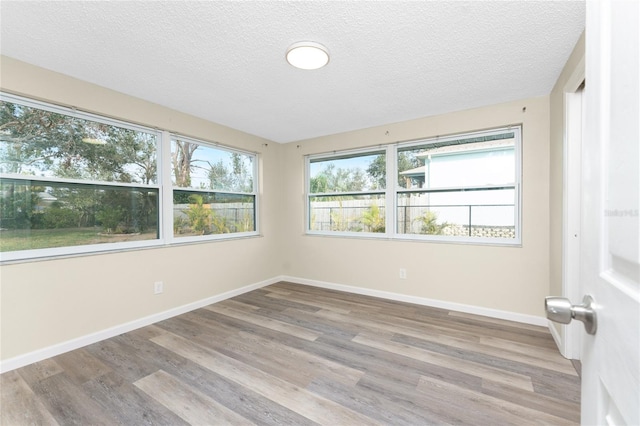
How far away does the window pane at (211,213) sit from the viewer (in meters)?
3.33

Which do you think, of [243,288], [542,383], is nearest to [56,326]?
[243,288]

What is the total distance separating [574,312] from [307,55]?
210 centimetres

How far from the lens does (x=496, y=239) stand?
311 centimetres

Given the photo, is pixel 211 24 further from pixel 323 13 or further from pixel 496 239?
pixel 496 239

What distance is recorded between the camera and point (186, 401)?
1.73 metres

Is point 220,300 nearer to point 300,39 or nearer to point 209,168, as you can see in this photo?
point 209,168

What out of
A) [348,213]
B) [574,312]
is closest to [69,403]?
[574,312]

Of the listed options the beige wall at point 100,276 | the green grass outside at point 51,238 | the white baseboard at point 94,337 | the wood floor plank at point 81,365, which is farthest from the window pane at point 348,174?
the wood floor plank at point 81,365

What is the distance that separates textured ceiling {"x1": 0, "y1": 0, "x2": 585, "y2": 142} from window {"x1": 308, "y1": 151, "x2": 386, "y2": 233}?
117cm

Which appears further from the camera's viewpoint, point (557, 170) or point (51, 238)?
point (557, 170)

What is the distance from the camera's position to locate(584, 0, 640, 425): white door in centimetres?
40

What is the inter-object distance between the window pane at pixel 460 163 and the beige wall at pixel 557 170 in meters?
0.43

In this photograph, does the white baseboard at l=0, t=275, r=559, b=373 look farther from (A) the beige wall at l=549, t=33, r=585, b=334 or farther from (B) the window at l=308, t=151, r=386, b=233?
(B) the window at l=308, t=151, r=386, b=233

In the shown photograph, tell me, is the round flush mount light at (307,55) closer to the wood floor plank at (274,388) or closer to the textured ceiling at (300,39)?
the textured ceiling at (300,39)
